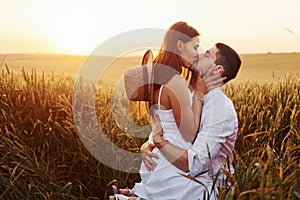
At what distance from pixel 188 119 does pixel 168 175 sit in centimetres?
38

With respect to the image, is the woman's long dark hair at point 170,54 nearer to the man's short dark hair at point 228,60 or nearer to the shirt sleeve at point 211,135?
the man's short dark hair at point 228,60

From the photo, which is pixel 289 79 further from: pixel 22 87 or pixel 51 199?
pixel 51 199

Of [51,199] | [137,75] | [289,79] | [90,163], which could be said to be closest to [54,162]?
[90,163]

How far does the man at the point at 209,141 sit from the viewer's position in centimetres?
315

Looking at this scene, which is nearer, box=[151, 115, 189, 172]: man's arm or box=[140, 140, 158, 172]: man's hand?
box=[151, 115, 189, 172]: man's arm

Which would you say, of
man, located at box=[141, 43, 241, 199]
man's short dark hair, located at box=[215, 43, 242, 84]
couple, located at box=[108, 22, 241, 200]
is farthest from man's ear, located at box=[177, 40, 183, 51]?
man's short dark hair, located at box=[215, 43, 242, 84]

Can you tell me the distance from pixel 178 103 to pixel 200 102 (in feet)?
0.45

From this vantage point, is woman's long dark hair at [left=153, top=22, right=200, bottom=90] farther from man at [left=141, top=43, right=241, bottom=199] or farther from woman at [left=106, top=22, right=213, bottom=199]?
man at [left=141, top=43, right=241, bottom=199]

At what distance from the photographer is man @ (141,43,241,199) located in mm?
3150

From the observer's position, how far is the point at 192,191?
10.6 feet

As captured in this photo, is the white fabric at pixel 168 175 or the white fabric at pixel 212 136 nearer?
the white fabric at pixel 212 136

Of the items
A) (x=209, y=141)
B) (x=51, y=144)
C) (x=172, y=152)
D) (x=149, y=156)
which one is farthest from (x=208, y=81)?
(x=51, y=144)

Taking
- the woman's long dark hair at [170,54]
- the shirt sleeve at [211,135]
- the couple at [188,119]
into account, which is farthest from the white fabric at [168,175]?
the woman's long dark hair at [170,54]

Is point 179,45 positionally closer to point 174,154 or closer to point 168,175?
point 174,154
